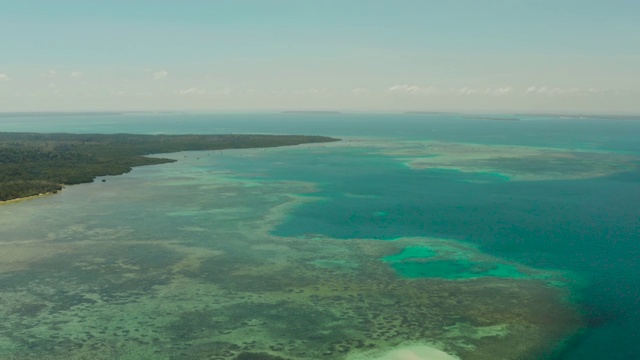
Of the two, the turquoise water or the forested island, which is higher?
the forested island

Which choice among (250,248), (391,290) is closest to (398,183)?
(250,248)

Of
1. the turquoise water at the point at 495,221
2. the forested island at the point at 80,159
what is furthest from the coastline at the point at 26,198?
the turquoise water at the point at 495,221

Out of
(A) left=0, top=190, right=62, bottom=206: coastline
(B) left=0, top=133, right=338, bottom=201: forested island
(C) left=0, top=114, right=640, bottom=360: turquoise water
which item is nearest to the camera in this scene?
(C) left=0, top=114, right=640, bottom=360: turquoise water

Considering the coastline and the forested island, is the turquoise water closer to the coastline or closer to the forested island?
the coastline

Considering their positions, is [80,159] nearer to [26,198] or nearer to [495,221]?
[26,198]

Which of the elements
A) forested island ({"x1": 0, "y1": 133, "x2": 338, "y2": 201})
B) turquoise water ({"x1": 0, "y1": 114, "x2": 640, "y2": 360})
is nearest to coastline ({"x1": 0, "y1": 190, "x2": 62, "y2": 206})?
forested island ({"x1": 0, "y1": 133, "x2": 338, "y2": 201})

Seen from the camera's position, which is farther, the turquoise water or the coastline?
the coastline

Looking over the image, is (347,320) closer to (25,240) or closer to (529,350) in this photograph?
(529,350)

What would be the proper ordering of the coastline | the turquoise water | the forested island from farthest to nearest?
the forested island
the coastline
the turquoise water
